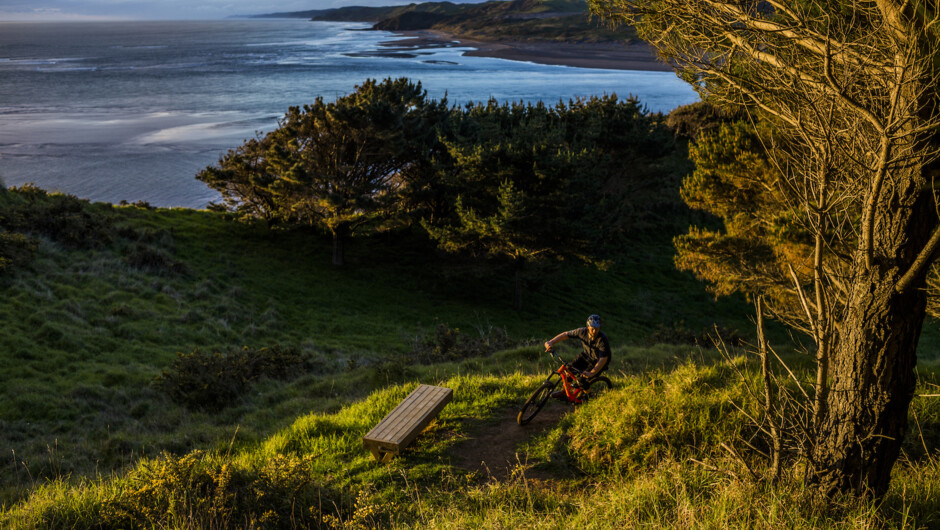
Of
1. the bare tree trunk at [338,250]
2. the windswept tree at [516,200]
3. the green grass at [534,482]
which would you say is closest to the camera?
the green grass at [534,482]

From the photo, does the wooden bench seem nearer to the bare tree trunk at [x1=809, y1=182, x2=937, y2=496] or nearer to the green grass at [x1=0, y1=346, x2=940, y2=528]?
the green grass at [x1=0, y1=346, x2=940, y2=528]

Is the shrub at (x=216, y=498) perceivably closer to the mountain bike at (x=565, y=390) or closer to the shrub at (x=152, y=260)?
the mountain bike at (x=565, y=390)

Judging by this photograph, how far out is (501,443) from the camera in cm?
848

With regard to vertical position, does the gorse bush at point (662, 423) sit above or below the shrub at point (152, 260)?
above

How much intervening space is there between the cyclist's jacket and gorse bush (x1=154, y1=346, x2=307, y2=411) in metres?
8.72

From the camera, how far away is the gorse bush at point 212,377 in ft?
43.4

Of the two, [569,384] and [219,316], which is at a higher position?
[569,384]

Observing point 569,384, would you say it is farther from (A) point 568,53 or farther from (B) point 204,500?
(A) point 568,53

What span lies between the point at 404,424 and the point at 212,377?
24.7 feet

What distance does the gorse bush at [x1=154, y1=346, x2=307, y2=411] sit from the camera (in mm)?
13242

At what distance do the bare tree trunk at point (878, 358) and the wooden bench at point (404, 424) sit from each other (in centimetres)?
493

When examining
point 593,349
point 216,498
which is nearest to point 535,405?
point 593,349

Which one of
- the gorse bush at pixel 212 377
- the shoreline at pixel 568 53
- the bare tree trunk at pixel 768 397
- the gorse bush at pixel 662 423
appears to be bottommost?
the gorse bush at pixel 212 377

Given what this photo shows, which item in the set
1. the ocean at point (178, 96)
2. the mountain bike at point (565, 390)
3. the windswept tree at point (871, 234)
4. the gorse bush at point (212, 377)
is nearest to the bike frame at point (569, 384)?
the mountain bike at point (565, 390)
